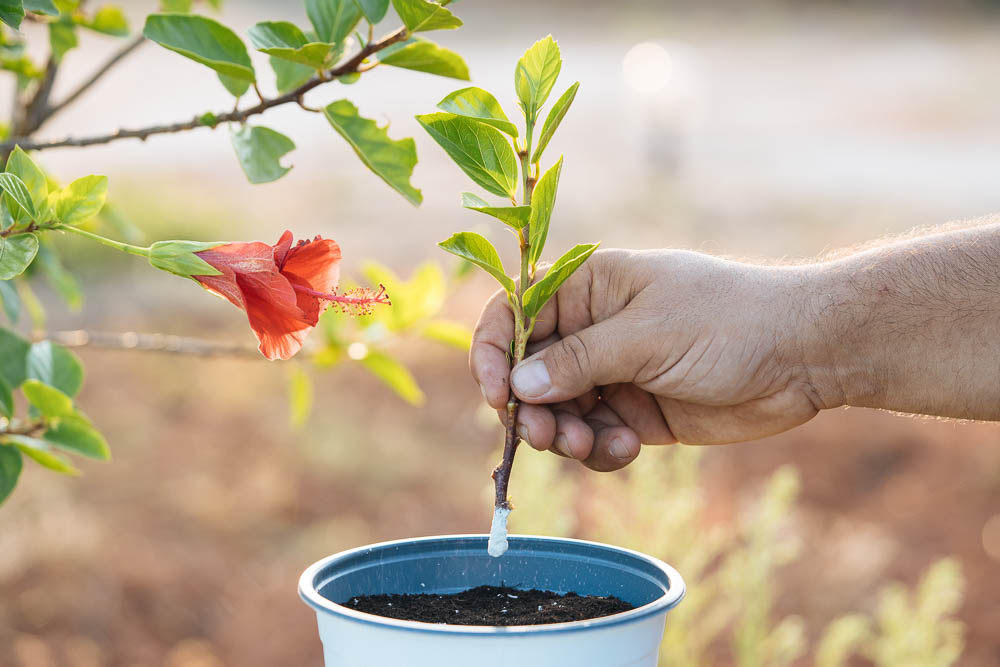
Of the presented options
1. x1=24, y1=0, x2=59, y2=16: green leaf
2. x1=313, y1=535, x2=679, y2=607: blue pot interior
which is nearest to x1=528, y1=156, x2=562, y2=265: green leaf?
x1=313, y1=535, x2=679, y2=607: blue pot interior

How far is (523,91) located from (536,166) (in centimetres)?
5

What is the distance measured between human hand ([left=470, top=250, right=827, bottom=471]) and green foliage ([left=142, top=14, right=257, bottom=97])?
1.03 ft

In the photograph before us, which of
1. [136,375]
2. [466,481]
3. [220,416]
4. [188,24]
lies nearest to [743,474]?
[466,481]

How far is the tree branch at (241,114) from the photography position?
0.62m

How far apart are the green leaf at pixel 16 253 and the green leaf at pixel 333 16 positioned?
0.24m

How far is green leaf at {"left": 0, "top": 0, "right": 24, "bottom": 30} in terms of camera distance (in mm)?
567

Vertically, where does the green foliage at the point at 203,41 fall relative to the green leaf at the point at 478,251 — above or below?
above

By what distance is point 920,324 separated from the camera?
2.87 feet

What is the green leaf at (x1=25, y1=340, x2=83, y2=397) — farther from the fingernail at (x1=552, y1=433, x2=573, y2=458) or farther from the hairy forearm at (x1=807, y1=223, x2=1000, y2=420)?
the hairy forearm at (x1=807, y1=223, x2=1000, y2=420)

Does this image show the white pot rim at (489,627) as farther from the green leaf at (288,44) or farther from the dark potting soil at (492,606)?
the green leaf at (288,44)

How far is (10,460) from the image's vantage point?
0.68 metres

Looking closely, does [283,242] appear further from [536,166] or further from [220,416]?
[220,416]

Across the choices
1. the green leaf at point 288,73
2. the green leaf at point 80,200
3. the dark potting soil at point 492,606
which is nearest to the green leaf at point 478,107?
the green leaf at point 288,73

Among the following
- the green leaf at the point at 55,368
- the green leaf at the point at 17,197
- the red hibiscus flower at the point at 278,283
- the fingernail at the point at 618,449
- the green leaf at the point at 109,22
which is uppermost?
the green leaf at the point at 109,22
